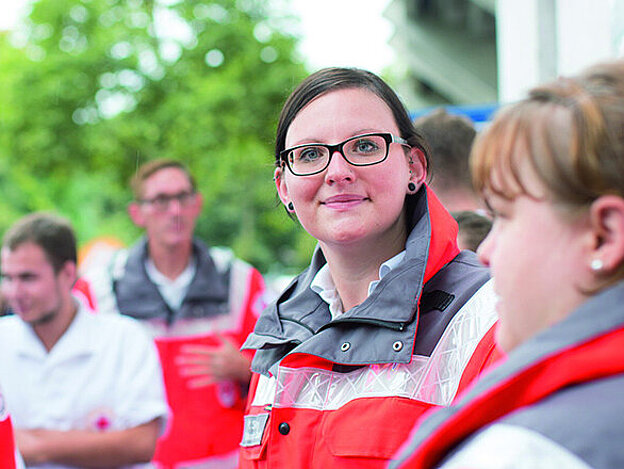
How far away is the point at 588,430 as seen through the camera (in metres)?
0.99

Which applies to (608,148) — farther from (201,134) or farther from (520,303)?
(201,134)

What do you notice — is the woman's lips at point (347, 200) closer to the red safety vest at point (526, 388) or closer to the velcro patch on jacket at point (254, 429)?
the velcro patch on jacket at point (254, 429)

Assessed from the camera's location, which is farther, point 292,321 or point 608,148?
point 292,321

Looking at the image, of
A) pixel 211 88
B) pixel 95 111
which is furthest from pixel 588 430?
pixel 95 111

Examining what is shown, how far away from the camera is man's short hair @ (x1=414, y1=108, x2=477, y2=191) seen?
3.74 meters

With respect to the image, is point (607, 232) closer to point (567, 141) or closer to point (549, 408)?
point (567, 141)

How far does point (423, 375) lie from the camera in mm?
1875

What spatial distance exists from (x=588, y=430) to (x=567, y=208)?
1.00 feet

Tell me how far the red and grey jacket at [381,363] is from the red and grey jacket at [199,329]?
268 cm

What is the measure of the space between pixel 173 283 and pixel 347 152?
10.4ft

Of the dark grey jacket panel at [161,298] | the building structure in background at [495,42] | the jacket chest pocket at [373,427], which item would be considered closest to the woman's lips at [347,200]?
the jacket chest pocket at [373,427]

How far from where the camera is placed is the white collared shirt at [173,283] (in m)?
4.99

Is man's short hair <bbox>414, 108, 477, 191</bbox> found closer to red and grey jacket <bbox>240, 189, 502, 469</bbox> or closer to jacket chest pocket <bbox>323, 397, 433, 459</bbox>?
red and grey jacket <bbox>240, 189, 502, 469</bbox>

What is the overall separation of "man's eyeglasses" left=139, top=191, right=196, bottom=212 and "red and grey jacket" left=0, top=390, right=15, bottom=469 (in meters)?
3.08
